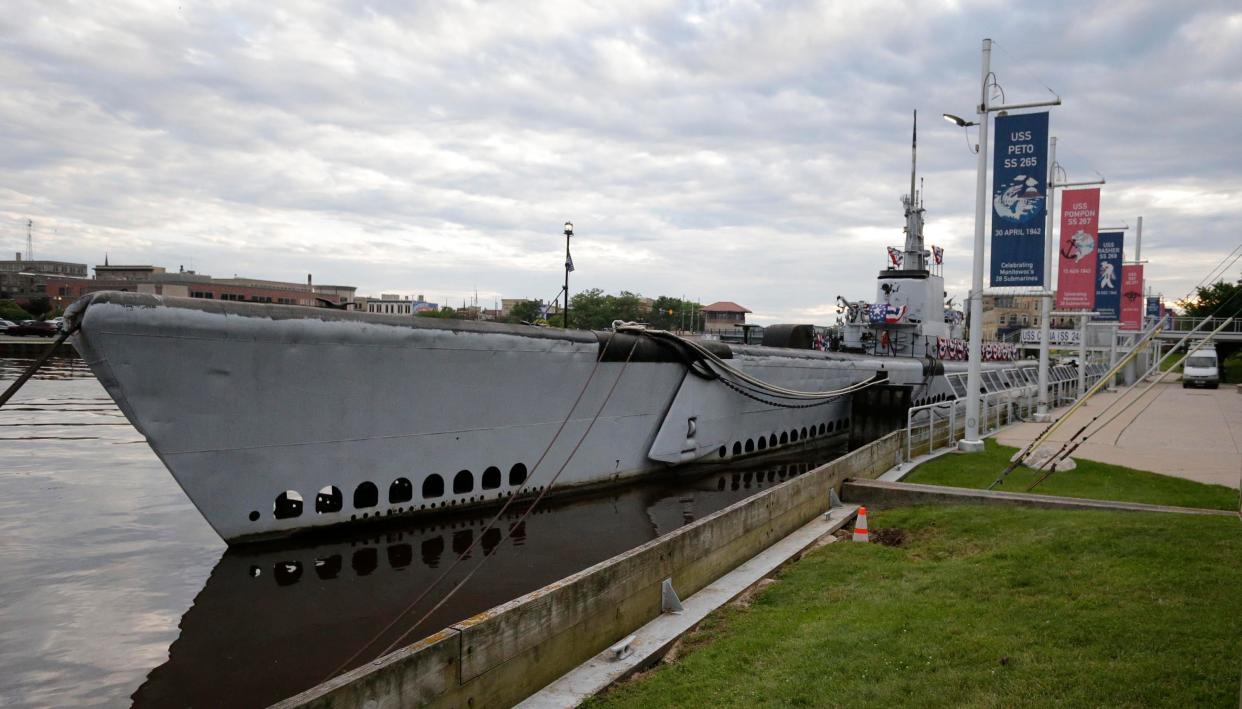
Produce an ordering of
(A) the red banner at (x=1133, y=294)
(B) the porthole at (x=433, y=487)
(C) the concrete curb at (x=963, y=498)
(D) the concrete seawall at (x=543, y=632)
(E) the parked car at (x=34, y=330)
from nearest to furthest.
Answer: (D) the concrete seawall at (x=543, y=632)
(C) the concrete curb at (x=963, y=498)
(B) the porthole at (x=433, y=487)
(A) the red banner at (x=1133, y=294)
(E) the parked car at (x=34, y=330)

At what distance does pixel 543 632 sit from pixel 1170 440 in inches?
685

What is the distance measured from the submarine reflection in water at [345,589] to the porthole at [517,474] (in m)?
0.46

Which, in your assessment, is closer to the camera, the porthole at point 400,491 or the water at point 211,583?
the water at point 211,583

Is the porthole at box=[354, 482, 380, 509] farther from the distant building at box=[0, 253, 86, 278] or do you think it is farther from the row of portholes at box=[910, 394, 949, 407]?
the distant building at box=[0, 253, 86, 278]

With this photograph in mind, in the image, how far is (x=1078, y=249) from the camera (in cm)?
2216

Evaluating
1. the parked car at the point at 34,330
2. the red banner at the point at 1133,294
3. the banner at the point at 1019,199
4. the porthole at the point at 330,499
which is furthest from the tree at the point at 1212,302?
the parked car at the point at 34,330

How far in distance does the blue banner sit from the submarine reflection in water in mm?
21149

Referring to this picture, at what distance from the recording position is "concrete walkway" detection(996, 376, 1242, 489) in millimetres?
13547

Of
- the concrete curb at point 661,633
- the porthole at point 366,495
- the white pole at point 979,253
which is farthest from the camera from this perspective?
the white pole at point 979,253

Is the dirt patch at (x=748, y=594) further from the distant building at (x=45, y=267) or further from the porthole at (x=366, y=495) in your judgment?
the distant building at (x=45, y=267)

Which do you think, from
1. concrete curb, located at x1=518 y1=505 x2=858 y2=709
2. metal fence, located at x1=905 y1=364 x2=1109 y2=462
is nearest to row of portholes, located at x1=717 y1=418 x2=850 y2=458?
metal fence, located at x1=905 y1=364 x2=1109 y2=462

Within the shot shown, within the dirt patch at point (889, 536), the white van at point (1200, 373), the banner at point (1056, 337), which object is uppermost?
the banner at point (1056, 337)

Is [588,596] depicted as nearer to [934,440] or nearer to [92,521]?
[92,521]

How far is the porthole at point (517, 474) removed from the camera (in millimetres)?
11754
